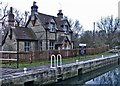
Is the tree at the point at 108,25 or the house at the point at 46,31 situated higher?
the tree at the point at 108,25

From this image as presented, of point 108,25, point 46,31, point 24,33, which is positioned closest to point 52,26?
point 46,31

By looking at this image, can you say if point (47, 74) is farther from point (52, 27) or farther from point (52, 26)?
point (52, 26)

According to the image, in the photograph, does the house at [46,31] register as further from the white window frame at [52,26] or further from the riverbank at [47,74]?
the riverbank at [47,74]

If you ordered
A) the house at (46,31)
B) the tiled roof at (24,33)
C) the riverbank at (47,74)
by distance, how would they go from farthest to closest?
the house at (46,31) → the tiled roof at (24,33) → the riverbank at (47,74)

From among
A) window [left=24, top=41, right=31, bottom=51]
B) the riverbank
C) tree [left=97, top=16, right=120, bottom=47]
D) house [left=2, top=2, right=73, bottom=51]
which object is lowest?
the riverbank

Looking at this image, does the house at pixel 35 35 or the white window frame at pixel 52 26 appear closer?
the house at pixel 35 35

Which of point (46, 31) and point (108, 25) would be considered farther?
point (108, 25)

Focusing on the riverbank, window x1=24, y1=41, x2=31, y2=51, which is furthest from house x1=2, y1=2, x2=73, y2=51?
the riverbank

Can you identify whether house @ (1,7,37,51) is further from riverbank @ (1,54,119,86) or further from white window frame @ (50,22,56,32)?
riverbank @ (1,54,119,86)

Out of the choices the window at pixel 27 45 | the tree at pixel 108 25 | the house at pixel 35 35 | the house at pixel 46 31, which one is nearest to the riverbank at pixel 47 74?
the house at pixel 46 31

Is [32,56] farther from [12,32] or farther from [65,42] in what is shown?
[65,42]

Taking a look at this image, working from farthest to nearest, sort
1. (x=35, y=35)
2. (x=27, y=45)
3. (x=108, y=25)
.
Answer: (x=108, y=25) < (x=35, y=35) < (x=27, y=45)

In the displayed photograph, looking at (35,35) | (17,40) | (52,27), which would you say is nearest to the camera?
(17,40)

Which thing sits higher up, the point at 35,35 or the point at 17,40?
the point at 35,35
